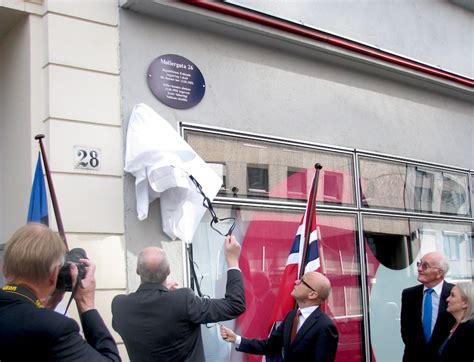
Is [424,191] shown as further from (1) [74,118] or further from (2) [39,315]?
(2) [39,315]

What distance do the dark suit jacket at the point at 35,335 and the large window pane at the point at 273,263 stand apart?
2.91 meters

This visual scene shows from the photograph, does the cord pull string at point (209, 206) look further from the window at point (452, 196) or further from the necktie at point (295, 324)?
the window at point (452, 196)

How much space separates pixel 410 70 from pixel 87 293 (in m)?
5.40

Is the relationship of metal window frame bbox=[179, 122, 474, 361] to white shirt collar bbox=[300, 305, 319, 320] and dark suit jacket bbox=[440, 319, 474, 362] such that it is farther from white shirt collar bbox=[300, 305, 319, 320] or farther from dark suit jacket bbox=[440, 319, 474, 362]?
dark suit jacket bbox=[440, 319, 474, 362]

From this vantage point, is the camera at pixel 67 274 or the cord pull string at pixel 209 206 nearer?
the camera at pixel 67 274

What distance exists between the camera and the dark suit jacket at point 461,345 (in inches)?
187

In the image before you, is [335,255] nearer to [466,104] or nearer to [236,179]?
[236,179]

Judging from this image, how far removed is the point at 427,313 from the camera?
555 centimetres

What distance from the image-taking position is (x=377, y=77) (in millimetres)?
7277

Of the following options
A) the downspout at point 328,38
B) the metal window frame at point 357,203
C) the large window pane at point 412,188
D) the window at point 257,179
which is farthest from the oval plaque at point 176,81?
the large window pane at point 412,188

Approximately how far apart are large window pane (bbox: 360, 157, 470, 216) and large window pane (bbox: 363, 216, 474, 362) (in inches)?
7.1

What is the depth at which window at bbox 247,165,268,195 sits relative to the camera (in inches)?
233

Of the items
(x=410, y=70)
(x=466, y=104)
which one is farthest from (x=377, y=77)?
(x=466, y=104)

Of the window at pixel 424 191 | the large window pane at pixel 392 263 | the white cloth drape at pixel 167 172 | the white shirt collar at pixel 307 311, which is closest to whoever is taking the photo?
the white shirt collar at pixel 307 311
